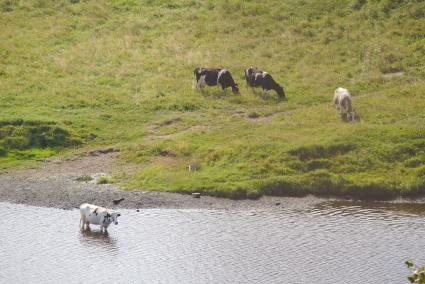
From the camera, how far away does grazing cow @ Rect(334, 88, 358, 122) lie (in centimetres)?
3928

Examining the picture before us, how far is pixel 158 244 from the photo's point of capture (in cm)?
2694

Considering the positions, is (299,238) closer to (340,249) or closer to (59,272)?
(340,249)

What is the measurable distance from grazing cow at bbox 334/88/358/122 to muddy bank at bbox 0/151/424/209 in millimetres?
7889

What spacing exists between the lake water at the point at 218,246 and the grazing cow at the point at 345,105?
8.57 meters

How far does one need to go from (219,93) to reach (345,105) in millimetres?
8280

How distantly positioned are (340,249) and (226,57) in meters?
25.6

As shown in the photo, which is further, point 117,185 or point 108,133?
point 108,133

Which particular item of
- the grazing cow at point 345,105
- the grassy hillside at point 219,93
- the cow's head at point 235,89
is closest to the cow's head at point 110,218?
the grassy hillside at point 219,93

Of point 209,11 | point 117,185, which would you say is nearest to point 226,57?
point 209,11

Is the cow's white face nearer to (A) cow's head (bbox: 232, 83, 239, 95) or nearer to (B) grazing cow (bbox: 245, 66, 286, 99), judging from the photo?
(A) cow's head (bbox: 232, 83, 239, 95)

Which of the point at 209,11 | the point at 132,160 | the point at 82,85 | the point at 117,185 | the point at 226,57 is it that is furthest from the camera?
the point at 209,11

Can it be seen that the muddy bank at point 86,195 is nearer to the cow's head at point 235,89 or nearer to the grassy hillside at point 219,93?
the grassy hillside at point 219,93

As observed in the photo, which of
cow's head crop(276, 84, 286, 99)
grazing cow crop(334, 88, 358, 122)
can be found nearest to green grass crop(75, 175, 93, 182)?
grazing cow crop(334, 88, 358, 122)

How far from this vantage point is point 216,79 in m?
45.1
